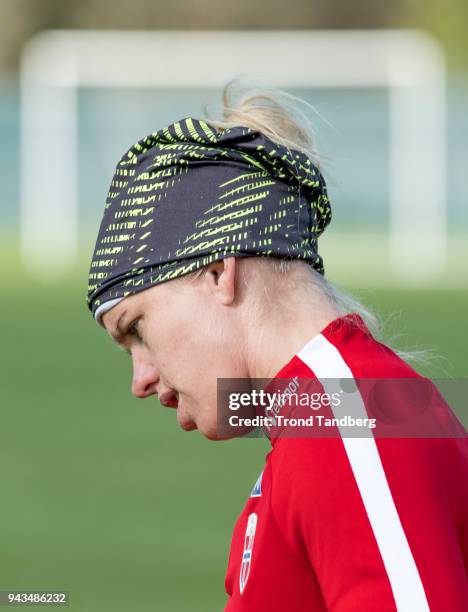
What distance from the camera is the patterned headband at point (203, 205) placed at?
7.92 feet

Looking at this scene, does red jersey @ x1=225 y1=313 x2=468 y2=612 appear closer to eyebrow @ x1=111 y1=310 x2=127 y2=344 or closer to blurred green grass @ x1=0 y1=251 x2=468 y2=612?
eyebrow @ x1=111 y1=310 x2=127 y2=344

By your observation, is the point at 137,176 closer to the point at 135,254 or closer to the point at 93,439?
the point at 135,254

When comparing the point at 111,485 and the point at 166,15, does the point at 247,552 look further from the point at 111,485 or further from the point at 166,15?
the point at 166,15

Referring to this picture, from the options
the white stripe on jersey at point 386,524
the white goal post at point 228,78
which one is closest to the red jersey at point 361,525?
the white stripe on jersey at point 386,524

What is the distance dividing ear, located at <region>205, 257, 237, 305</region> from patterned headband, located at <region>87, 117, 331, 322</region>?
0.06ft

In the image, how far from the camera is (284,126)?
2604mm

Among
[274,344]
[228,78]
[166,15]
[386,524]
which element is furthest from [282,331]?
[166,15]

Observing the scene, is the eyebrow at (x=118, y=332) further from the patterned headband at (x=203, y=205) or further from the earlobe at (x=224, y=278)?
the earlobe at (x=224, y=278)

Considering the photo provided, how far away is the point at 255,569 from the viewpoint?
7.10 ft

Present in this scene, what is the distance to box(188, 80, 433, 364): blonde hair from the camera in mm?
2451

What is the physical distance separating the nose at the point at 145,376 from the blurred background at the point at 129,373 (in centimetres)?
55

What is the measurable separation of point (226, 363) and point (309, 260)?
0.27 meters

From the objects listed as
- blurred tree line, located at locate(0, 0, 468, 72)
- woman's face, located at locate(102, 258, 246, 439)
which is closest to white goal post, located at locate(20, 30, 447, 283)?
blurred tree line, located at locate(0, 0, 468, 72)

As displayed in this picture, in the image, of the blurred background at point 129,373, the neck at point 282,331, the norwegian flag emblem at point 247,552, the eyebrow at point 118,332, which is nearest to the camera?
the norwegian flag emblem at point 247,552
